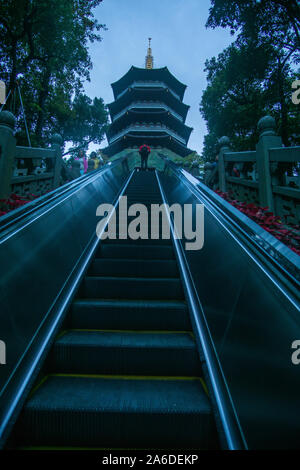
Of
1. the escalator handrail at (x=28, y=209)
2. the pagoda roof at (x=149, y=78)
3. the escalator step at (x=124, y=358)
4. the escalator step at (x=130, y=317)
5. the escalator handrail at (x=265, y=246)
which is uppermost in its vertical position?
the pagoda roof at (x=149, y=78)

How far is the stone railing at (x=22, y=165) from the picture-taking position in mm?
3631

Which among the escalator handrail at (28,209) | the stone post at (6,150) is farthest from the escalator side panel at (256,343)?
the stone post at (6,150)

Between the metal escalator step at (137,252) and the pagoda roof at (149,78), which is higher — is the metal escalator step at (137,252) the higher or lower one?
the lower one

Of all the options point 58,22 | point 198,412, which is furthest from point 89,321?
point 58,22

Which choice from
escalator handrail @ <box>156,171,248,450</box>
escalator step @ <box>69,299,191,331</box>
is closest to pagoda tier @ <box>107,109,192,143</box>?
escalator handrail @ <box>156,171,248,450</box>

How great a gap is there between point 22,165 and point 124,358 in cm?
439

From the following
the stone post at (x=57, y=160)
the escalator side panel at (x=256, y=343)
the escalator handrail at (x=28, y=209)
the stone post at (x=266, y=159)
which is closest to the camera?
the escalator side panel at (x=256, y=343)

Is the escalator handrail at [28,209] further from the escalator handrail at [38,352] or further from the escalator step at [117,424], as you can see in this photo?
the escalator step at [117,424]

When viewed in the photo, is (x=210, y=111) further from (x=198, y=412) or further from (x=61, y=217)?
(x=198, y=412)

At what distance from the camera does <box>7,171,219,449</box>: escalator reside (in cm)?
146

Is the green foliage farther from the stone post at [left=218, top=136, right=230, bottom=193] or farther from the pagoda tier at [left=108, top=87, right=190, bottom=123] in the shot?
the pagoda tier at [left=108, top=87, right=190, bottom=123]

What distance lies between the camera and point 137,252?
321 centimetres
